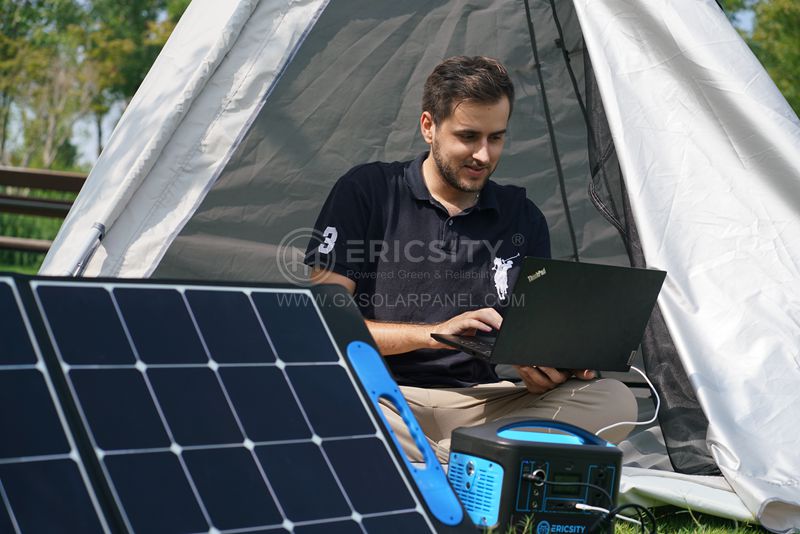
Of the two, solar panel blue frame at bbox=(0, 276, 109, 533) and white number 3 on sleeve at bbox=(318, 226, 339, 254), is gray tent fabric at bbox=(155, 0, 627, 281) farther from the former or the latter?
solar panel blue frame at bbox=(0, 276, 109, 533)

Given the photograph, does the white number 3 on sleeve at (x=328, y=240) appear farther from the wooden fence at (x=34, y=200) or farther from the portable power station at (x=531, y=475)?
the wooden fence at (x=34, y=200)

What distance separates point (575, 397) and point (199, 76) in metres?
1.44

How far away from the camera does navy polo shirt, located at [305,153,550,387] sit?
2986 millimetres

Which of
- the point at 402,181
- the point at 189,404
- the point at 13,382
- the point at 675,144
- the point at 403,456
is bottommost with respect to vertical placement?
the point at 403,456

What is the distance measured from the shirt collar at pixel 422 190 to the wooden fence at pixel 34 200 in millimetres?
4562

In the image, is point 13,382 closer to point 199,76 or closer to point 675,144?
point 199,76

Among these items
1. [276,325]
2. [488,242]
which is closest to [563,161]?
[488,242]

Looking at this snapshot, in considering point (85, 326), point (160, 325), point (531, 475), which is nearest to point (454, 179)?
point (531, 475)

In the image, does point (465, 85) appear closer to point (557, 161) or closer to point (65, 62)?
point (557, 161)

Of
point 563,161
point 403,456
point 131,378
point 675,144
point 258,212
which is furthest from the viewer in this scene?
point 563,161

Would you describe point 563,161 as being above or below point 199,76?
below

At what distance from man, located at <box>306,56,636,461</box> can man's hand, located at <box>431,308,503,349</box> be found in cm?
16

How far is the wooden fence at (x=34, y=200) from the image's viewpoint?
23.5 feet

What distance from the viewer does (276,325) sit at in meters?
1.67
